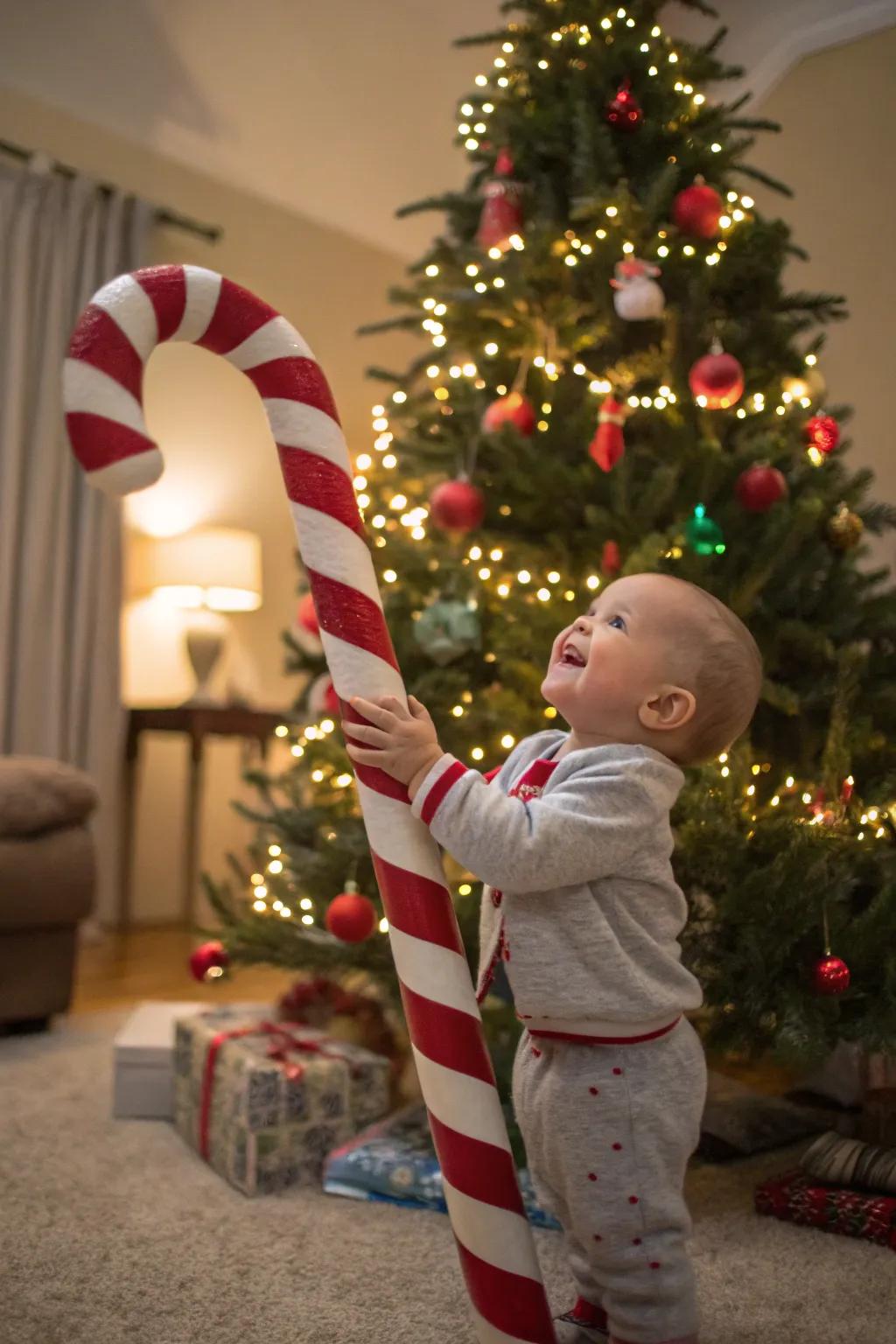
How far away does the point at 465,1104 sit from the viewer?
1066 mm

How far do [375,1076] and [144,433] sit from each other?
115cm

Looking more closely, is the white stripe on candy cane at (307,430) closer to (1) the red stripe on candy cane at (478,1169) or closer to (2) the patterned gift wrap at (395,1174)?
(1) the red stripe on candy cane at (478,1169)

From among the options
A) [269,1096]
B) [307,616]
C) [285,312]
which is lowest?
[269,1096]

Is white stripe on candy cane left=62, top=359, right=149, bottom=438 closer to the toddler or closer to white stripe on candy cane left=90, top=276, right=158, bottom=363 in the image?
white stripe on candy cane left=90, top=276, right=158, bottom=363

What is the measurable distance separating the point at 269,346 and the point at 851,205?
2789mm

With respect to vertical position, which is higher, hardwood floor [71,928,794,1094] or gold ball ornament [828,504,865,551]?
gold ball ornament [828,504,865,551]

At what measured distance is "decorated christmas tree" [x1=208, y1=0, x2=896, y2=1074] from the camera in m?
1.79

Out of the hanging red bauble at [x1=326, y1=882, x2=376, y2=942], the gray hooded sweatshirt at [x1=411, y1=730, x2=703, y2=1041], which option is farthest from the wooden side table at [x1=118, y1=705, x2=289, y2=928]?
the gray hooded sweatshirt at [x1=411, y1=730, x2=703, y2=1041]

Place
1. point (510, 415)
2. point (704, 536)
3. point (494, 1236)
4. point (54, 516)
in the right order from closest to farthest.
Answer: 1. point (494, 1236)
2. point (704, 536)
3. point (510, 415)
4. point (54, 516)

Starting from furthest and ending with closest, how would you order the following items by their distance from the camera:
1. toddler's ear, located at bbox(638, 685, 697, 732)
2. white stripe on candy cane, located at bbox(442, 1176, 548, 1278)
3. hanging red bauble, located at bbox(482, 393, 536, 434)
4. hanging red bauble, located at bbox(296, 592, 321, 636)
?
hanging red bauble, located at bbox(296, 592, 321, 636) < hanging red bauble, located at bbox(482, 393, 536, 434) < toddler's ear, located at bbox(638, 685, 697, 732) < white stripe on candy cane, located at bbox(442, 1176, 548, 1278)

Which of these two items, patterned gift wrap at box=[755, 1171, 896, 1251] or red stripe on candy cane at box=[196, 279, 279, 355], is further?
patterned gift wrap at box=[755, 1171, 896, 1251]

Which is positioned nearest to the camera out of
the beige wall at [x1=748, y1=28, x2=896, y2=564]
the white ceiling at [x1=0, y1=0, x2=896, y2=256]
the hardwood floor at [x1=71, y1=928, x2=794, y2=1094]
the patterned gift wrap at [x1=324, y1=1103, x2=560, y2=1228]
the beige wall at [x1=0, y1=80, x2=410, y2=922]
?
the patterned gift wrap at [x1=324, y1=1103, x2=560, y2=1228]

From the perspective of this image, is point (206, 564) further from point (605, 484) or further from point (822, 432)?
point (822, 432)

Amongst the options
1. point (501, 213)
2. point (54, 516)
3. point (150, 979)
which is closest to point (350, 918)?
point (501, 213)
